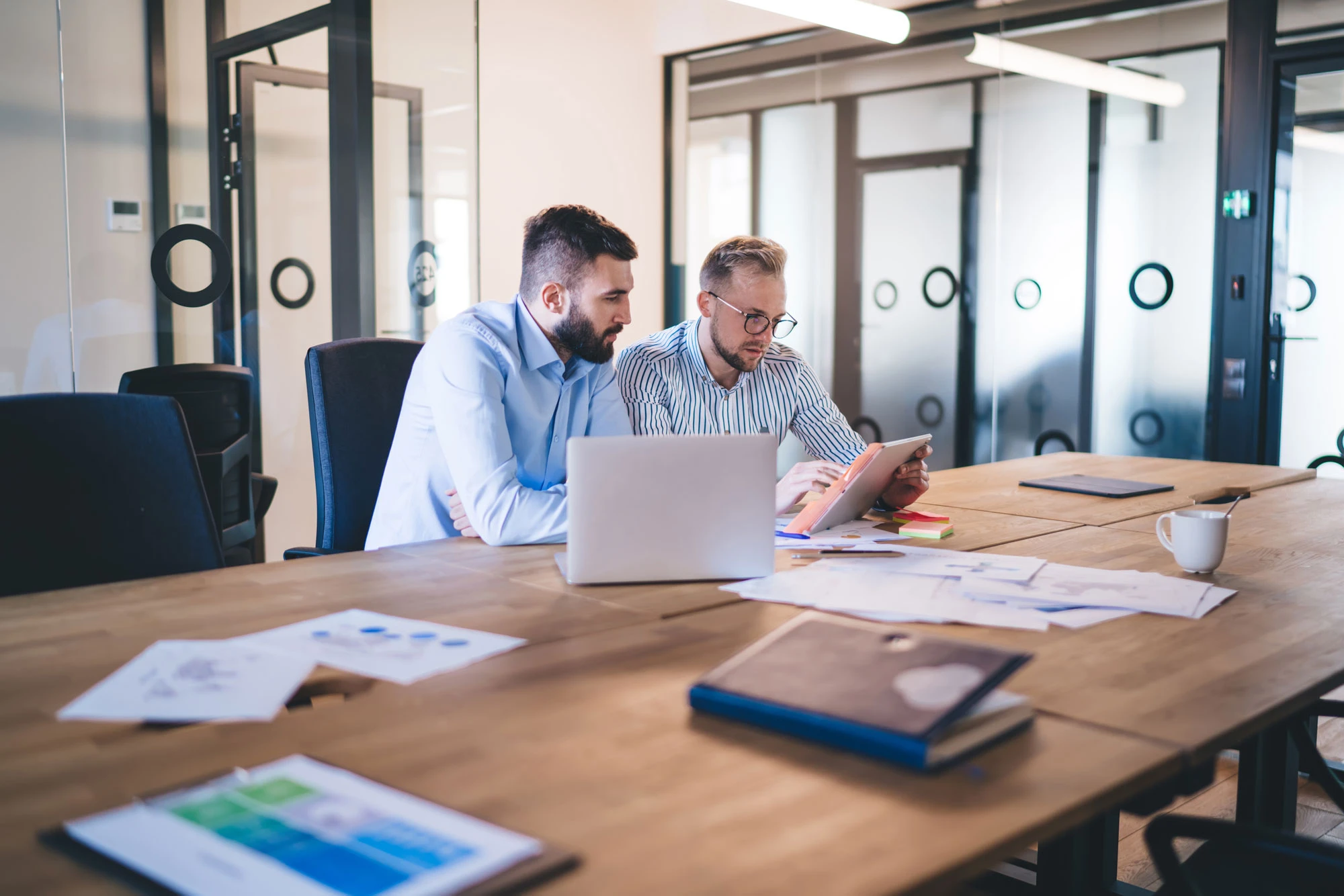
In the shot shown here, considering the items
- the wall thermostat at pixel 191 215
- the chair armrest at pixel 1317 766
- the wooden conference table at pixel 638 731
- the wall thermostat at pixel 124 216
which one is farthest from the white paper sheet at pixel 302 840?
the wall thermostat at pixel 191 215

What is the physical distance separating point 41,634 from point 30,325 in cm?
245

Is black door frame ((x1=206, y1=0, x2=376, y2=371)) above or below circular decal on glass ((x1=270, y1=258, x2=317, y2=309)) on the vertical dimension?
above

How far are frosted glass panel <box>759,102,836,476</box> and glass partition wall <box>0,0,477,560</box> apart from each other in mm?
2009

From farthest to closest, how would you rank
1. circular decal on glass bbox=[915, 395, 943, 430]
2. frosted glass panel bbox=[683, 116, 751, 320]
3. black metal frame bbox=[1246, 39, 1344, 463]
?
frosted glass panel bbox=[683, 116, 751, 320], circular decal on glass bbox=[915, 395, 943, 430], black metal frame bbox=[1246, 39, 1344, 463]

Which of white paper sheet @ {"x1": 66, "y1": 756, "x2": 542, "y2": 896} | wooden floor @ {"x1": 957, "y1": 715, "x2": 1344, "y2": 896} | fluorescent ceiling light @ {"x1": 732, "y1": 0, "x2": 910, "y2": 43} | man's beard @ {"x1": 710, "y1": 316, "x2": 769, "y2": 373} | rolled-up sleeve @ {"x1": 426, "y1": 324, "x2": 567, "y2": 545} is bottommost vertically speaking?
wooden floor @ {"x1": 957, "y1": 715, "x2": 1344, "y2": 896}

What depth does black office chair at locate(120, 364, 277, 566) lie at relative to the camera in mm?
3451

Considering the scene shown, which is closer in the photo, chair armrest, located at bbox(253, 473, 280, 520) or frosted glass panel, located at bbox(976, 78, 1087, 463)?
chair armrest, located at bbox(253, 473, 280, 520)

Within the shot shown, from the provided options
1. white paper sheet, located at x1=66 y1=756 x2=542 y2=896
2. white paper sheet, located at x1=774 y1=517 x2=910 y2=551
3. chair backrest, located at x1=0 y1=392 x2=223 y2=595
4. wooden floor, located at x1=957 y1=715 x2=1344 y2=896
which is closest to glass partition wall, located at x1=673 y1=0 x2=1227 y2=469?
wooden floor, located at x1=957 y1=715 x2=1344 y2=896

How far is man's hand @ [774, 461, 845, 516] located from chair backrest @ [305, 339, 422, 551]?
905 millimetres

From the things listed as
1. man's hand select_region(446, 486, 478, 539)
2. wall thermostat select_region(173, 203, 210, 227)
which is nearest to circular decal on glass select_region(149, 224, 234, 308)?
wall thermostat select_region(173, 203, 210, 227)

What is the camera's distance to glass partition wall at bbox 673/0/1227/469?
4.68 meters

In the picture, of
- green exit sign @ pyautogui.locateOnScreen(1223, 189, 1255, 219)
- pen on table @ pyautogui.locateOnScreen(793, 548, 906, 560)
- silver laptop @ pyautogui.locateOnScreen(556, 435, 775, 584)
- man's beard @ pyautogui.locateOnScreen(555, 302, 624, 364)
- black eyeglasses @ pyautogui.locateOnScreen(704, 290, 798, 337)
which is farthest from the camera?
green exit sign @ pyautogui.locateOnScreen(1223, 189, 1255, 219)

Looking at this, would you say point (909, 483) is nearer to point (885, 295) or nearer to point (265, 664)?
point (265, 664)

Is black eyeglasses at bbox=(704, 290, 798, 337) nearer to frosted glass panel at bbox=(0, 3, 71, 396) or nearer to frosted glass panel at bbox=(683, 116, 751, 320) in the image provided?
frosted glass panel at bbox=(0, 3, 71, 396)
